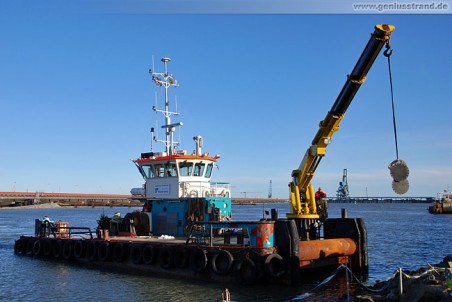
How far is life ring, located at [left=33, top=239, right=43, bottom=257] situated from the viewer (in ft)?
78.5

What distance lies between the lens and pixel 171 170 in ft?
72.2

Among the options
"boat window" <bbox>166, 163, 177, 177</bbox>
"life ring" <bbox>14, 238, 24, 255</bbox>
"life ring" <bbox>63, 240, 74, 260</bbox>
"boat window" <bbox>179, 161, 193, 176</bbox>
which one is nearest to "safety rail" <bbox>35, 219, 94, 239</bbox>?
"life ring" <bbox>14, 238, 24, 255</bbox>

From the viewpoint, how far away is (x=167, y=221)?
21.9 m

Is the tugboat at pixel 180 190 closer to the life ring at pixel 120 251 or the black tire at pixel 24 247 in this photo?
the life ring at pixel 120 251

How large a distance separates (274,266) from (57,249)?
496 inches

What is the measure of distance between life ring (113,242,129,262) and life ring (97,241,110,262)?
1.40ft

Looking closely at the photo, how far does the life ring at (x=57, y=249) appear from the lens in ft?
74.6

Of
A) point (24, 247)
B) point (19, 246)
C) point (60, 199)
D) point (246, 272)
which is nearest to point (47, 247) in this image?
point (24, 247)

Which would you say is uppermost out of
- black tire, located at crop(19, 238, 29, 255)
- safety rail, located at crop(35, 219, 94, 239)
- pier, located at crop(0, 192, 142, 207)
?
pier, located at crop(0, 192, 142, 207)

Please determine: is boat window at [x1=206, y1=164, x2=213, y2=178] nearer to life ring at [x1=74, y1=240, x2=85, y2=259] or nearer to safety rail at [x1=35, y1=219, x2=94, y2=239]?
life ring at [x1=74, y1=240, x2=85, y2=259]

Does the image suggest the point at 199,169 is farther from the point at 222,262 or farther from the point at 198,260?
the point at 222,262

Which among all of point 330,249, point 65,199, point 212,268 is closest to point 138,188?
point 212,268

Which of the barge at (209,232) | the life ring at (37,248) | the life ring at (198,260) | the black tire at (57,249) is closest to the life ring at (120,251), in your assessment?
the barge at (209,232)

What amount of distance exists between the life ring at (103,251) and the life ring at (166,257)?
3400 mm
